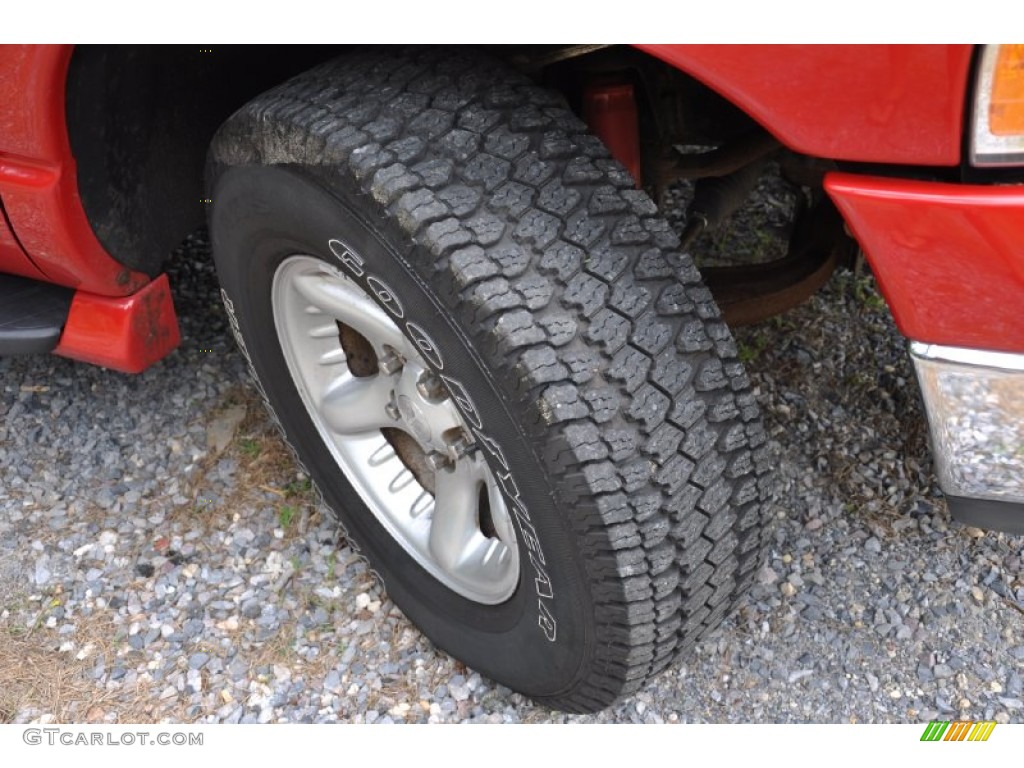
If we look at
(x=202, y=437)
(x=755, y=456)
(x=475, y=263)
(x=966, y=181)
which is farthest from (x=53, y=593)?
(x=966, y=181)

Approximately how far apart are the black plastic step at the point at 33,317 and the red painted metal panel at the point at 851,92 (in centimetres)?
139

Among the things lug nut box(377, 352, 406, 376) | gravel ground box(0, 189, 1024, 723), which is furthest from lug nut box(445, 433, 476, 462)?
gravel ground box(0, 189, 1024, 723)

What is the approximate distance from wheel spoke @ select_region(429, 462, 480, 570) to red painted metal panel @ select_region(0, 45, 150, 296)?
732 millimetres

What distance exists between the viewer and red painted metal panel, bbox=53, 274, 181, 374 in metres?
2.11

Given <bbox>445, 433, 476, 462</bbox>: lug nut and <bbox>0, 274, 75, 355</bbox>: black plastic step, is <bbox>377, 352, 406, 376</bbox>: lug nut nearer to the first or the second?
<bbox>445, 433, 476, 462</bbox>: lug nut

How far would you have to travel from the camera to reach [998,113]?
119 centimetres

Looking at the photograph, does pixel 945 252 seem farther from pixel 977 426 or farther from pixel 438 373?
pixel 438 373

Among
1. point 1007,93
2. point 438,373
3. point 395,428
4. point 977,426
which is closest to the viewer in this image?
point 1007,93

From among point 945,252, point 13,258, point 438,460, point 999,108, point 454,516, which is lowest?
point 454,516

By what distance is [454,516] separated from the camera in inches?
79.5

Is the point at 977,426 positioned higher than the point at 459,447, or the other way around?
the point at 977,426

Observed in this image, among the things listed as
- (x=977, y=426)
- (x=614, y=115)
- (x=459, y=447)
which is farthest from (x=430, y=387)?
(x=977, y=426)
